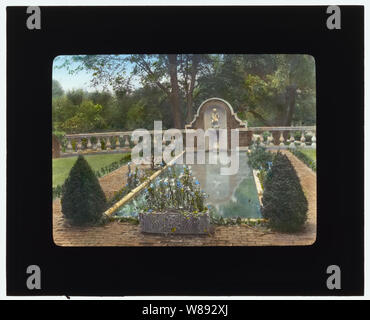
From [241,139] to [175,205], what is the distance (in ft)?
4.43

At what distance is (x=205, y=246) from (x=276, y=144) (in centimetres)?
178

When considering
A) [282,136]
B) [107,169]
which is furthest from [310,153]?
[107,169]

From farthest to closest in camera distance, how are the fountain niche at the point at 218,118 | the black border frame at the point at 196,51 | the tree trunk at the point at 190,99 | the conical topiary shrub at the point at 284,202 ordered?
the tree trunk at the point at 190,99 → the fountain niche at the point at 218,118 → the conical topiary shrub at the point at 284,202 → the black border frame at the point at 196,51

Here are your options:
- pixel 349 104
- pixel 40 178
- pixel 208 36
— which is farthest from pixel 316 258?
pixel 40 178

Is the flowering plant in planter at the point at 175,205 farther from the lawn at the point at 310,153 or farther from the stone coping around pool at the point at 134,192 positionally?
the lawn at the point at 310,153

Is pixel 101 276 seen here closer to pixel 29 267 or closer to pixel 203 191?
pixel 29 267

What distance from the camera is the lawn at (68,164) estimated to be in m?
6.27

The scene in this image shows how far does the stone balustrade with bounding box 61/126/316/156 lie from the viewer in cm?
628

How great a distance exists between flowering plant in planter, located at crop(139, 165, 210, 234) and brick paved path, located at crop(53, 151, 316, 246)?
0.43 feet

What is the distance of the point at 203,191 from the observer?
6434mm

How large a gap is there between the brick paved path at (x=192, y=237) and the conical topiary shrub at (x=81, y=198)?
0.37 ft

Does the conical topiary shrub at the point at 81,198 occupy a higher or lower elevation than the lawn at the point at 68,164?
lower

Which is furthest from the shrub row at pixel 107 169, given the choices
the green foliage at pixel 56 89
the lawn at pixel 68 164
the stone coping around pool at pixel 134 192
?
the green foliage at pixel 56 89

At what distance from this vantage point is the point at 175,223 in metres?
6.29
